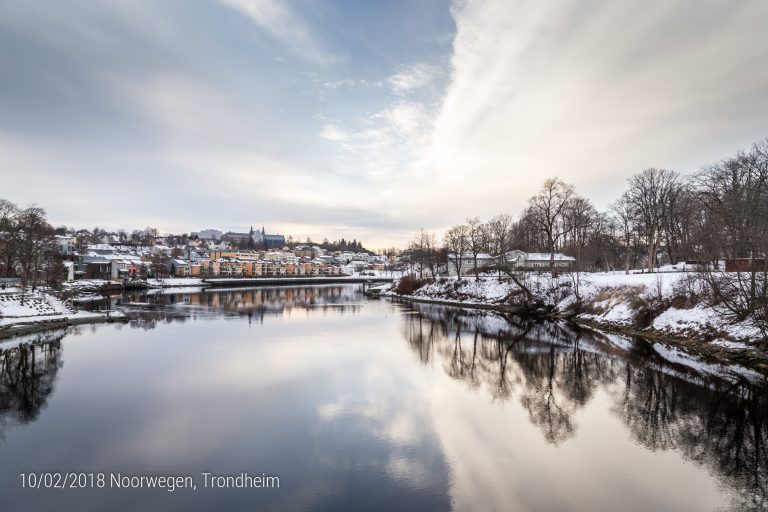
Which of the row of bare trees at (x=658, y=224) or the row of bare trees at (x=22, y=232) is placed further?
the row of bare trees at (x=22, y=232)

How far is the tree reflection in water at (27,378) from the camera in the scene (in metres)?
11.8

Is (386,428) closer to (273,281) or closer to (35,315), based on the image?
(35,315)

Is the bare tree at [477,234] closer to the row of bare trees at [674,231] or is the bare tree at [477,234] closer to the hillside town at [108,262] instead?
the row of bare trees at [674,231]

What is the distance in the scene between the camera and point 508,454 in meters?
9.65

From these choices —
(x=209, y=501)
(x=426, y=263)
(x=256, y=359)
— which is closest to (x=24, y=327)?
(x=256, y=359)

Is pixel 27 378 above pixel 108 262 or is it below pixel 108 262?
below

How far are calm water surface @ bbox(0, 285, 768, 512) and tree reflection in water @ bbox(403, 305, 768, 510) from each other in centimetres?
7

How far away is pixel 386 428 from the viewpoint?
11.1 metres

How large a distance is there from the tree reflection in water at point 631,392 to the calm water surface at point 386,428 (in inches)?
2.6

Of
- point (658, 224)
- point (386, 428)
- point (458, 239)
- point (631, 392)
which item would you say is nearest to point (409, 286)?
point (458, 239)

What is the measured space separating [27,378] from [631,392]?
72.5 feet

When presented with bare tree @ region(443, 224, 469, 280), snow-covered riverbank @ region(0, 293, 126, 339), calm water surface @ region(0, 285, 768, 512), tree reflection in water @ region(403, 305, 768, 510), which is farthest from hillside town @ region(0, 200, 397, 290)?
bare tree @ region(443, 224, 469, 280)

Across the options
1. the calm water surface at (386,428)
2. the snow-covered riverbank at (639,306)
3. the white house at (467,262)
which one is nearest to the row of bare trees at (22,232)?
the calm water surface at (386,428)

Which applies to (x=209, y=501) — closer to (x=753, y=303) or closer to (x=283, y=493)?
(x=283, y=493)
